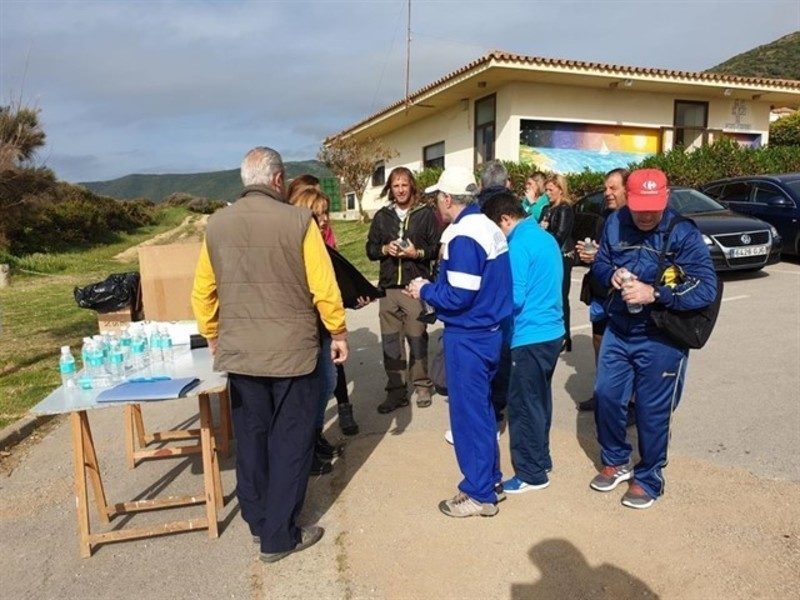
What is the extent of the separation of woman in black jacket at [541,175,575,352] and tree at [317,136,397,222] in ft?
60.0

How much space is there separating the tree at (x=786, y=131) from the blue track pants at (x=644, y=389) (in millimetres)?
25821

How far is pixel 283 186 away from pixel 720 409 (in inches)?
154

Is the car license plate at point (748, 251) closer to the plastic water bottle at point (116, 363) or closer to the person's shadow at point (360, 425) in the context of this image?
the person's shadow at point (360, 425)

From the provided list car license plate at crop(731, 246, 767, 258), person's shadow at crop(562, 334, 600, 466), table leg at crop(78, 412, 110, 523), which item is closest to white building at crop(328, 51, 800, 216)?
car license plate at crop(731, 246, 767, 258)

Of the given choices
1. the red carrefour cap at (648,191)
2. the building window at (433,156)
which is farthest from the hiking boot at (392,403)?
the building window at (433,156)

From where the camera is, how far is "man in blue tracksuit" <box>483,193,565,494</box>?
11.1 ft

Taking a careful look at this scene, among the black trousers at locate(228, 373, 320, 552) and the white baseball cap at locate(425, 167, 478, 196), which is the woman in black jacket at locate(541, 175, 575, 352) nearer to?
the white baseball cap at locate(425, 167, 478, 196)

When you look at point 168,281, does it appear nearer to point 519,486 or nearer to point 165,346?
point 165,346

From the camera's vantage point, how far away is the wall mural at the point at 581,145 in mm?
17000

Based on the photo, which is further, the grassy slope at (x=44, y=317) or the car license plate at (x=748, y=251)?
the car license plate at (x=748, y=251)

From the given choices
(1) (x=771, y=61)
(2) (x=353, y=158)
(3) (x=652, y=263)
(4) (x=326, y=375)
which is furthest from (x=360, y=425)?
(1) (x=771, y=61)

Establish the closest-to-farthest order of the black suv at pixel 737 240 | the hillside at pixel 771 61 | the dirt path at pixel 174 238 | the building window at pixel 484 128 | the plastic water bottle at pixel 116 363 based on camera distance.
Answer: the plastic water bottle at pixel 116 363 → the black suv at pixel 737 240 → the building window at pixel 484 128 → the dirt path at pixel 174 238 → the hillside at pixel 771 61

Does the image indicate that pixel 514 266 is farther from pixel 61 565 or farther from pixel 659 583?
pixel 61 565

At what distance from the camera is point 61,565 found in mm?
3080
